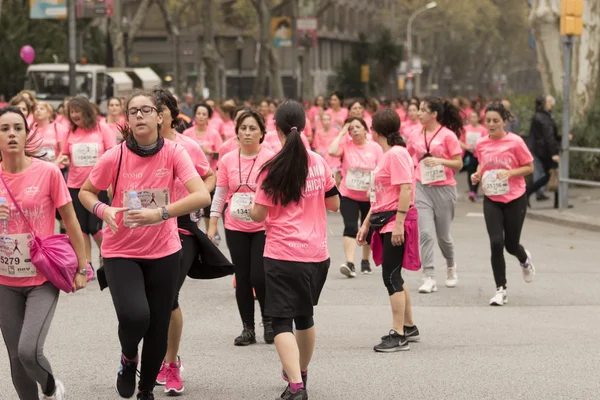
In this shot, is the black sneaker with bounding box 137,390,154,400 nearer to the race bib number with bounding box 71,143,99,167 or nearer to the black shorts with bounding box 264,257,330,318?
the black shorts with bounding box 264,257,330,318

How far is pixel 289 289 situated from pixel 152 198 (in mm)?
910

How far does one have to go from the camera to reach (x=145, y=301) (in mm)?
5867

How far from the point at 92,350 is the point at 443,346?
94.9 inches

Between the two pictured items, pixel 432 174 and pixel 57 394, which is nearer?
pixel 57 394

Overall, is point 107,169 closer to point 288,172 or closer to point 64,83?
point 288,172

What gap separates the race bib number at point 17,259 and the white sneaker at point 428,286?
5734 mm

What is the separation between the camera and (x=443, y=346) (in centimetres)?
827

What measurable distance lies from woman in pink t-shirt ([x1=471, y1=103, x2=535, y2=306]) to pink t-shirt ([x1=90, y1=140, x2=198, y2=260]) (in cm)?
436

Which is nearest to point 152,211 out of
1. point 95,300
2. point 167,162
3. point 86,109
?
point 167,162

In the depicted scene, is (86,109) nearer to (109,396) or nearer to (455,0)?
(109,396)

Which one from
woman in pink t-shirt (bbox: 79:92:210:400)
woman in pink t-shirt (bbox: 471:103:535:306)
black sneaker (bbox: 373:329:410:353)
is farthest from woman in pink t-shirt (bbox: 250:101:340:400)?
woman in pink t-shirt (bbox: 471:103:535:306)

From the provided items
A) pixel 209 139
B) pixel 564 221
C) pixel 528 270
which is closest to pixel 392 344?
pixel 528 270

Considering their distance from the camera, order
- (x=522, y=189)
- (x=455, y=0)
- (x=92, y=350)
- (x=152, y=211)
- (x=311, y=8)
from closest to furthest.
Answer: (x=152, y=211)
(x=92, y=350)
(x=522, y=189)
(x=311, y=8)
(x=455, y=0)

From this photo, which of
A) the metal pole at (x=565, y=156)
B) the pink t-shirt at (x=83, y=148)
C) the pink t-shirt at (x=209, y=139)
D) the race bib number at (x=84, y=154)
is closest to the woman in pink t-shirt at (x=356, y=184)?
the pink t-shirt at (x=83, y=148)
